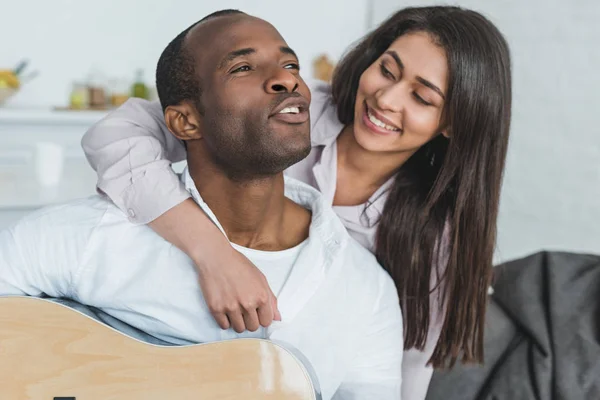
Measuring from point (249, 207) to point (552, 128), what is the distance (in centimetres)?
226

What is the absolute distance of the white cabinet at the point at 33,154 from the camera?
102 inches

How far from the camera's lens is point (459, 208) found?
1.46 meters

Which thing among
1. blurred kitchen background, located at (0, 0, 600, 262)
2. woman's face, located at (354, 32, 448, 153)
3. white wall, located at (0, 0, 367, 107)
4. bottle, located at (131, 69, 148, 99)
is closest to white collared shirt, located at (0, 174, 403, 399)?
woman's face, located at (354, 32, 448, 153)

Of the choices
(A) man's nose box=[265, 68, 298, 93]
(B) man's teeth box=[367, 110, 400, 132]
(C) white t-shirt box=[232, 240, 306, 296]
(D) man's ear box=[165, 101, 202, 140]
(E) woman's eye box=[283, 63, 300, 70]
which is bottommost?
(C) white t-shirt box=[232, 240, 306, 296]

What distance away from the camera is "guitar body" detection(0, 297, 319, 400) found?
0.97m

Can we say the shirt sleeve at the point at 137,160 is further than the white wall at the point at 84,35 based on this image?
No

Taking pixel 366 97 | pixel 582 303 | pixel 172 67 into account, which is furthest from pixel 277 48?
pixel 582 303

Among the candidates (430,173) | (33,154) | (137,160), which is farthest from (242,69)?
(33,154)

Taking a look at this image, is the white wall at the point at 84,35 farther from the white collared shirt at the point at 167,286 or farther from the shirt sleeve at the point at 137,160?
the white collared shirt at the point at 167,286

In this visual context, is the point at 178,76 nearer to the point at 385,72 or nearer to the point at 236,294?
the point at 236,294

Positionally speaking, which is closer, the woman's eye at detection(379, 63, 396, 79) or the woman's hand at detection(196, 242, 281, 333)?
the woman's hand at detection(196, 242, 281, 333)

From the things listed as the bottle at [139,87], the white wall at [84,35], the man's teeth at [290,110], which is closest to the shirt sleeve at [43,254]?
the man's teeth at [290,110]

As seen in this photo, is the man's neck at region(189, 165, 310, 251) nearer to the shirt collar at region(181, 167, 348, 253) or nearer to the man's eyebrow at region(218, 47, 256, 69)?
the shirt collar at region(181, 167, 348, 253)

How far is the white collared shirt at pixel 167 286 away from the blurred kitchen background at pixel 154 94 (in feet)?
5.03
